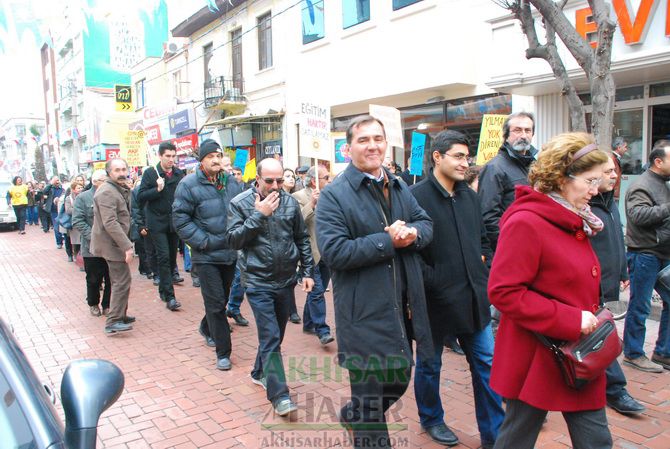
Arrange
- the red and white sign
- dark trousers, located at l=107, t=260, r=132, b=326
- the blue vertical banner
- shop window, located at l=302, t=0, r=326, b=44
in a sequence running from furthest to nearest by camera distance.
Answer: the red and white sign < shop window, located at l=302, t=0, r=326, b=44 < the blue vertical banner < dark trousers, located at l=107, t=260, r=132, b=326

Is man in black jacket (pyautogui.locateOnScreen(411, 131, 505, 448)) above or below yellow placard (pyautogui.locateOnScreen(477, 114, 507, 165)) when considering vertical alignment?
below

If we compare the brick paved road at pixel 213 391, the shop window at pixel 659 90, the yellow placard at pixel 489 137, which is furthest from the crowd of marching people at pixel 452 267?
the shop window at pixel 659 90

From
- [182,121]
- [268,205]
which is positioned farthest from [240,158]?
[182,121]

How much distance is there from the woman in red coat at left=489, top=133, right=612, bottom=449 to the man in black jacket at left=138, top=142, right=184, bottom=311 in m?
6.10

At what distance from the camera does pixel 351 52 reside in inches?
550

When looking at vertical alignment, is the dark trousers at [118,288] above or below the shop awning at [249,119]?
below

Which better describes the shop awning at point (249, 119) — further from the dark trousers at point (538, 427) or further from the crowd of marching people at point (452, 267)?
the dark trousers at point (538, 427)

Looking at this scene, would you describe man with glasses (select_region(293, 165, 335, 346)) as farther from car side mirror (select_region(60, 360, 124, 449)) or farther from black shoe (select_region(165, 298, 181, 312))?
car side mirror (select_region(60, 360, 124, 449))

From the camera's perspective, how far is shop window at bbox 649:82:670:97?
850 centimetres

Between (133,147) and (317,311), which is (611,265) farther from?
(133,147)

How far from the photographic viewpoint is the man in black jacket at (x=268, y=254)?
4.22 meters

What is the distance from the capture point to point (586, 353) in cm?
226

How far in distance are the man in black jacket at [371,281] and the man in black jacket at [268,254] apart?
1.31 m

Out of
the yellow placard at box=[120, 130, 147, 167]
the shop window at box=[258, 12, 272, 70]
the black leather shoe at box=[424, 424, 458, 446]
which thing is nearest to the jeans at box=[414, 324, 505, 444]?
the black leather shoe at box=[424, 424, 458, 446]
